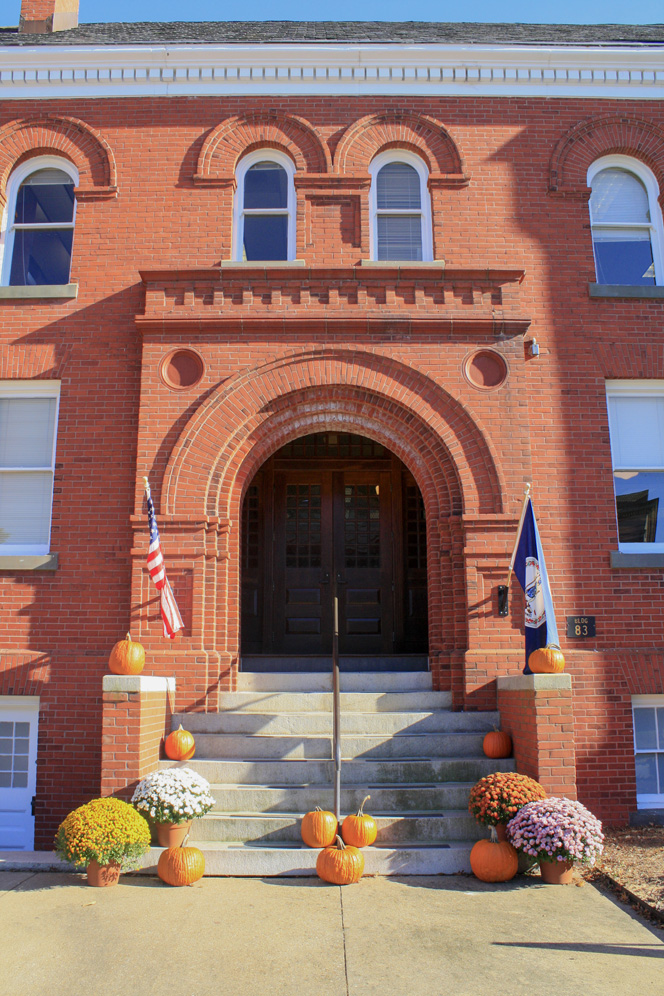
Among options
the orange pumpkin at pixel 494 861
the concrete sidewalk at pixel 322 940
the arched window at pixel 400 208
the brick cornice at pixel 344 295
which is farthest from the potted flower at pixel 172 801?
the arched window at pixel 400 208

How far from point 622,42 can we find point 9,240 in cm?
855

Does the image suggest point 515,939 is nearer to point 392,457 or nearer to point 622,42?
point 392,457

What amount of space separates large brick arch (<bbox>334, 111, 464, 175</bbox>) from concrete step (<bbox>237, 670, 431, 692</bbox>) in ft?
20.3

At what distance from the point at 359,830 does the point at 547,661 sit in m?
2.32

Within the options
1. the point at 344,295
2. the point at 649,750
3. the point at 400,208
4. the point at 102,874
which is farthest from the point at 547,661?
the point at 400,208

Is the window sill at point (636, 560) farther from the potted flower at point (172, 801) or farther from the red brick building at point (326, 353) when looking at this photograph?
the potted flower at point (172, 801)

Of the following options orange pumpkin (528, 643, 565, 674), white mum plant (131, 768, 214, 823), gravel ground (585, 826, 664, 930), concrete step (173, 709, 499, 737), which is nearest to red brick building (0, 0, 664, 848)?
concrete step (173, 709, 499, 737)

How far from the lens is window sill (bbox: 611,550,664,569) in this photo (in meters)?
8.68

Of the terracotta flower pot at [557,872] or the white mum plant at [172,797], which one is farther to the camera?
the white mum plant at [172,797]

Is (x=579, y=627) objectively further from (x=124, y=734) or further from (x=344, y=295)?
(x=124, y=734)

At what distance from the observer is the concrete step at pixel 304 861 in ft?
20.6

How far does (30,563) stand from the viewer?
341 inches

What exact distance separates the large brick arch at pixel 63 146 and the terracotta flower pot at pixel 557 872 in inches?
351

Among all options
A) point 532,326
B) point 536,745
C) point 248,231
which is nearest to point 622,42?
point 532,326
